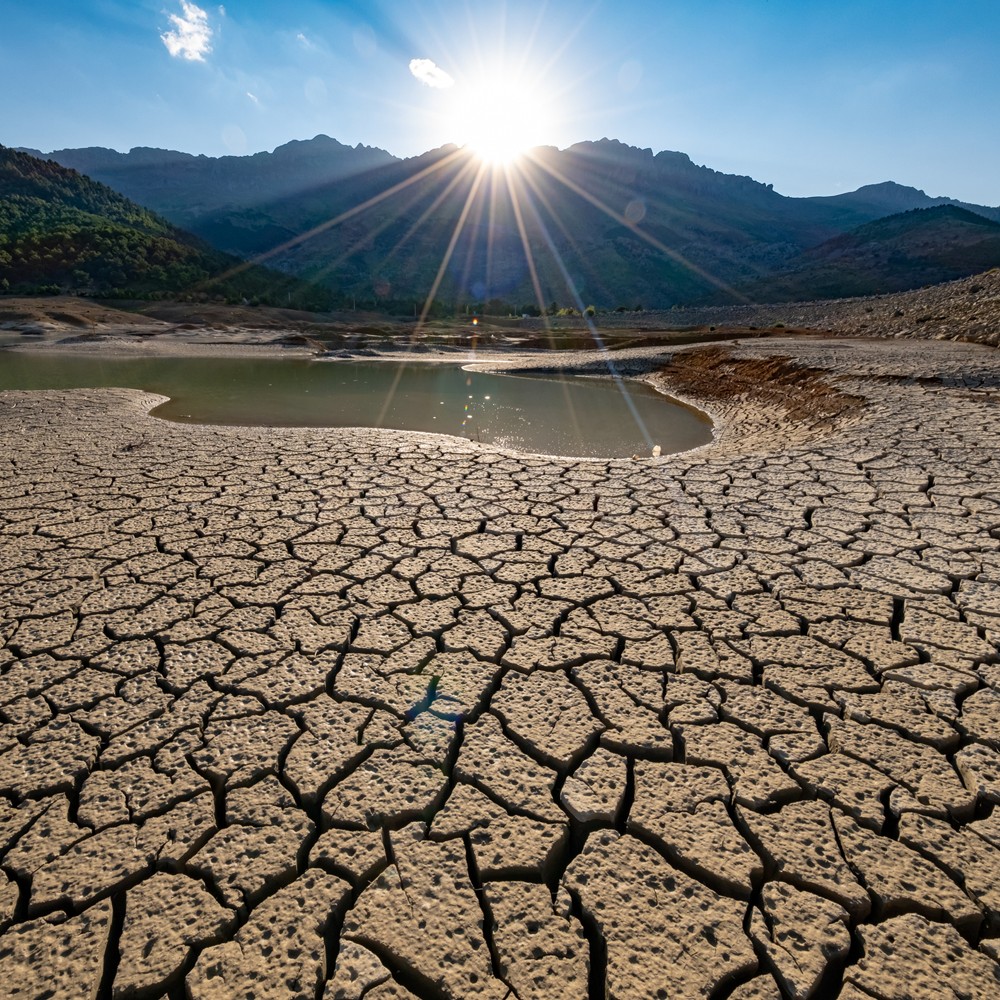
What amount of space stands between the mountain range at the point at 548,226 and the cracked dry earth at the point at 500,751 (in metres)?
47.8

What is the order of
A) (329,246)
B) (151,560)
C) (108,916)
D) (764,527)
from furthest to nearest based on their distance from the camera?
(329,246) < (764,527) < (151,560) < (108,916)

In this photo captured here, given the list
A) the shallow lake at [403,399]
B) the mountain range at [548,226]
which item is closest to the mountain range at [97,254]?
the mountain range at [548,226]

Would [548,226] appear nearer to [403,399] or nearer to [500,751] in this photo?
[403,399]

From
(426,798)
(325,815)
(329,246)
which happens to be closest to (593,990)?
(426,798)

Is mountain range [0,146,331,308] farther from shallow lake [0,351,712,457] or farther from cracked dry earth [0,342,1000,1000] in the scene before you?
cracked dry earth [0,342,1000,1000]

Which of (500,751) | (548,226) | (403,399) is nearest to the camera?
(500,751)

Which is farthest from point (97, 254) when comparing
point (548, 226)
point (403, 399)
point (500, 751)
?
point (548, 226)

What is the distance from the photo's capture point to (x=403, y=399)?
10.4 m

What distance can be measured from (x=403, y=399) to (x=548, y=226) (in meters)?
80.0

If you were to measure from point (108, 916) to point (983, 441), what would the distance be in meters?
6.87

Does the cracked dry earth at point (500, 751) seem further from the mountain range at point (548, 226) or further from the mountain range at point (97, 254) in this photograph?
the mountain range at point (548, 226)

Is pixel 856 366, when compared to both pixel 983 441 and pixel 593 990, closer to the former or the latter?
pixel 983 441

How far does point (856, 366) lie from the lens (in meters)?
9.39

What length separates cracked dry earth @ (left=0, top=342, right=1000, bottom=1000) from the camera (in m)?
1.25
